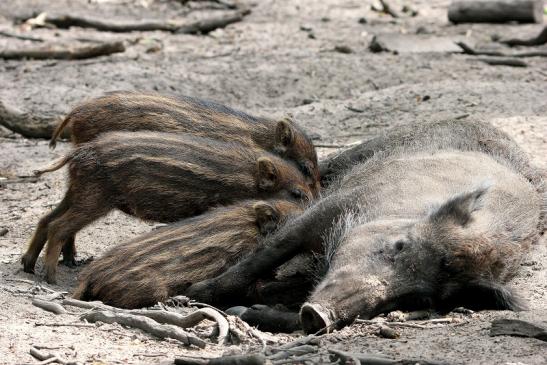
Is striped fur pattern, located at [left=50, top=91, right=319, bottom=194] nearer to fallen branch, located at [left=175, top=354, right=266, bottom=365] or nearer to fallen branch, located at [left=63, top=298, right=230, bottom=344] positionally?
fallen branch, located at [left=63, top=298, right=230, bottom=344]

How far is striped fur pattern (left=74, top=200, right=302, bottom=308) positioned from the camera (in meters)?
4.47

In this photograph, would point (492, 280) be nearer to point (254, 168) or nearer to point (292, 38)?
point (254, 168)

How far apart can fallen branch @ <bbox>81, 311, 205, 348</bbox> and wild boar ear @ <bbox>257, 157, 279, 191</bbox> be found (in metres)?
1.49

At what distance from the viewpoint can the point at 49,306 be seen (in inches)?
166

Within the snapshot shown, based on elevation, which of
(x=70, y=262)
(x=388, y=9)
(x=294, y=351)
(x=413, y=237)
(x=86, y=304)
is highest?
(x=413, y=237)

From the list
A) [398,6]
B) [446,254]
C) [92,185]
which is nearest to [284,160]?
[92,185]

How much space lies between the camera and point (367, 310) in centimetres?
392

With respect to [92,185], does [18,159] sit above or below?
below

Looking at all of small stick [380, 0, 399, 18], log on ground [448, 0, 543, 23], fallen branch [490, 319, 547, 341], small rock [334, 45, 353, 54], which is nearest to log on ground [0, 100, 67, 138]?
small rock [334, 45, 353, 54]

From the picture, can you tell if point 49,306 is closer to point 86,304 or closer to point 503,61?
point 86,304

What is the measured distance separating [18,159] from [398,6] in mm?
6334

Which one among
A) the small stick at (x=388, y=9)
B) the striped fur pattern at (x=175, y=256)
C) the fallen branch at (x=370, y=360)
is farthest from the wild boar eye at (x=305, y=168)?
the small stick at (x=388, y=9)

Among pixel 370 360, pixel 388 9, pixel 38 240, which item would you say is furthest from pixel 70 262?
pixel 388 9

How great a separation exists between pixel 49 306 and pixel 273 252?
1.02 metres
